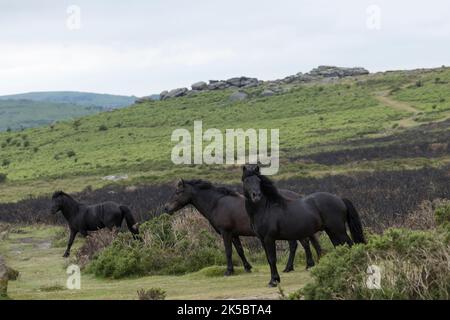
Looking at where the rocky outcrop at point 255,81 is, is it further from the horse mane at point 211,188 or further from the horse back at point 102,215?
the horse mane at point 211,188

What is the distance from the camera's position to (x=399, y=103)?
8100cm

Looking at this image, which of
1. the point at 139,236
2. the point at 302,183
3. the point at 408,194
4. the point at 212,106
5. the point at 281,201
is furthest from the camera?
the point at 212,106

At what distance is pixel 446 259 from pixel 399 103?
7436 cm

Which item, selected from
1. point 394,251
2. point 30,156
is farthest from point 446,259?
point 30,156

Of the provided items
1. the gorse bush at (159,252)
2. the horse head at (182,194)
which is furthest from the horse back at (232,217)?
the gorse bush at (159,252)

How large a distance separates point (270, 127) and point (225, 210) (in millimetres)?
62604

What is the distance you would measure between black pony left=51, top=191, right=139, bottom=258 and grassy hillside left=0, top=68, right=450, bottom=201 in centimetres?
2097

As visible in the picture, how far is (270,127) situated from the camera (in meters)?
77.0

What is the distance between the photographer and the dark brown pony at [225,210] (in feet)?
47.4

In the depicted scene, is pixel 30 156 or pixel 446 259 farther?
pixel 30 156

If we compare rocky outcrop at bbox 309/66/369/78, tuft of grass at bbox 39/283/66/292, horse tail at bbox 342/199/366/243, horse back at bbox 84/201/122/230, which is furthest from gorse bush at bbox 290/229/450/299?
rocky outcrop at bbox 309/66/369/78

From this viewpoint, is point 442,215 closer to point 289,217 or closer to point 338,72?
point 289,217
